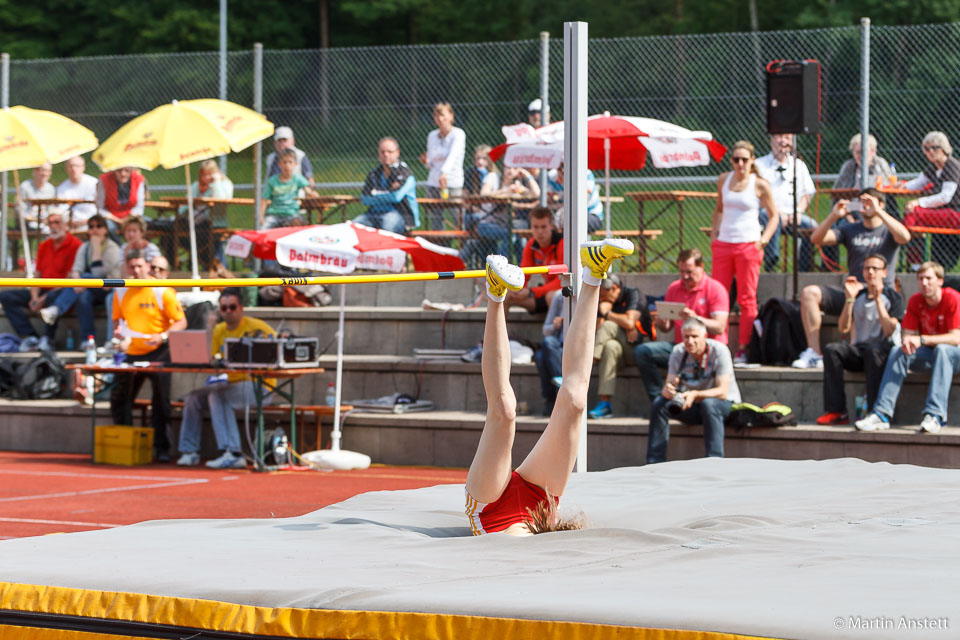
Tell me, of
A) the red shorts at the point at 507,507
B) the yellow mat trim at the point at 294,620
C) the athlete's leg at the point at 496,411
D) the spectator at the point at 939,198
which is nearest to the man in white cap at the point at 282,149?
the spectator at the point at 939,198

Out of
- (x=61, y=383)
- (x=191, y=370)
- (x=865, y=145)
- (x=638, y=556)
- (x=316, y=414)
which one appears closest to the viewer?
(x=638, y=556)

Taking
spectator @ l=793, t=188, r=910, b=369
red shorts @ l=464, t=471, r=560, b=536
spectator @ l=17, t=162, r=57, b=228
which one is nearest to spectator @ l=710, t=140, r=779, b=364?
spectator @ l=793, t=188, r=910, b=369

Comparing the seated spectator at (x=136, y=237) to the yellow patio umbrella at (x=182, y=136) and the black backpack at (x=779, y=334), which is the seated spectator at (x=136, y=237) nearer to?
the yellow patio umbrella at (x=182, y=136)

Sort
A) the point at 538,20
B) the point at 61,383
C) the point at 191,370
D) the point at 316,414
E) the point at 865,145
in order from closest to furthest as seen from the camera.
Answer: the point at 191,370 < the point at 316,414 < the point at 865,145 < the point at 61,383 < the point at 538,20

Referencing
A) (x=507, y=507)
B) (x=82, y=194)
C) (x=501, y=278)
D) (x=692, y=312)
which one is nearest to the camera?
(x=507, y=507)

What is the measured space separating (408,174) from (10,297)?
442 cm

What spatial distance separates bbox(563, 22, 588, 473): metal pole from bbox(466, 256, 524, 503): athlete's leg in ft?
4.93

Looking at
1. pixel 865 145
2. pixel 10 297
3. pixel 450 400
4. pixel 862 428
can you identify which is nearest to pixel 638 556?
pixel 862 428

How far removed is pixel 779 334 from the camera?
10.6 metres

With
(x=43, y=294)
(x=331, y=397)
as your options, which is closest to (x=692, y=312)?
(x=331, y=397)

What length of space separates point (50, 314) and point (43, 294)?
0.31m

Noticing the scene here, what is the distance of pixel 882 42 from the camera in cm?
1217

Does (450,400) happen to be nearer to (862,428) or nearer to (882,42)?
(862,428)

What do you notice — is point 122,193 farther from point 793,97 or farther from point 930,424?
Result: point 930,424
